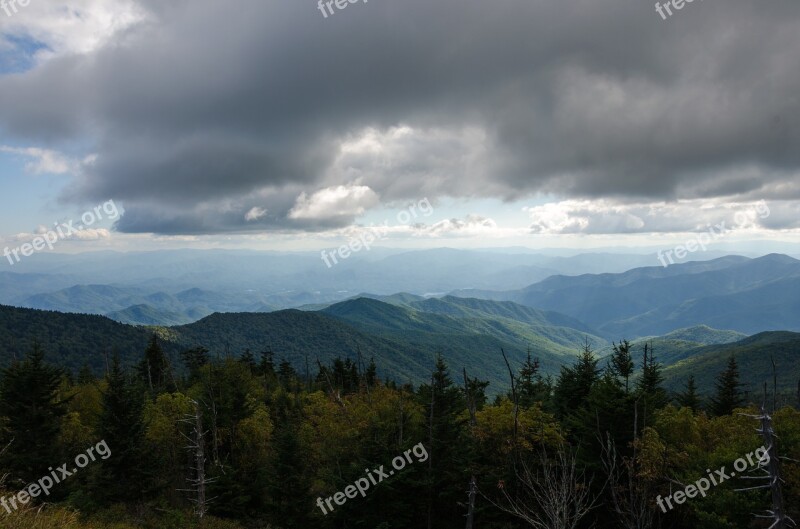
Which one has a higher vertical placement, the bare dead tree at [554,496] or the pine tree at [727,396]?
the bare dead tree at [554,496]

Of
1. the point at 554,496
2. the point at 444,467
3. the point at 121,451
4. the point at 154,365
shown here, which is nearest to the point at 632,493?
the point at 554,496

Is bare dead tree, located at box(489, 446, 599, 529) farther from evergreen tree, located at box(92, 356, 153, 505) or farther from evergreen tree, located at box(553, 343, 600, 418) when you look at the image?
evergreen tree, located at box(92, 356, 153, 505)

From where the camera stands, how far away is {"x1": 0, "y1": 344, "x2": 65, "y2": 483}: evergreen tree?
35375mm

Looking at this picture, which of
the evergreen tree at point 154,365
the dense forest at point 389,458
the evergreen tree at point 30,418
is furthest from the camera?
the evergreen tree at point 154,365

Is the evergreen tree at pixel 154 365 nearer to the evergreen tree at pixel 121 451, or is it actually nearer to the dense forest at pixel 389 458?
the dense forest at pixel 389 458

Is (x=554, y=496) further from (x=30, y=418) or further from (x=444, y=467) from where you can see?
(x=30, y=418)

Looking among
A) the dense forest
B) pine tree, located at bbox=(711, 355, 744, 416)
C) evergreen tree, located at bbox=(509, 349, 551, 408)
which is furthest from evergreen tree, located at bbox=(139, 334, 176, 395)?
pine tree, located at bbox=(711, 355, 744, 416)

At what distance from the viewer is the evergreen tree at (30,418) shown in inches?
1393

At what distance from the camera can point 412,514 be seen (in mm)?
34438

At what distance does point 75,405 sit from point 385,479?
145ft

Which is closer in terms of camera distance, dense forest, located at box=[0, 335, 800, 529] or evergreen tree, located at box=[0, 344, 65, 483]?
dense forest, located at box=[0, 335, 800, 529]

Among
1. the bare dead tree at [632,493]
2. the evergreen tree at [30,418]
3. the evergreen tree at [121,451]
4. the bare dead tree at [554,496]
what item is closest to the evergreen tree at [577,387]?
the bare dead tree at [554,496]

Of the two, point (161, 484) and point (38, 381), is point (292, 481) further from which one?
point (38, 381)

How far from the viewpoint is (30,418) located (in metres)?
36.2
